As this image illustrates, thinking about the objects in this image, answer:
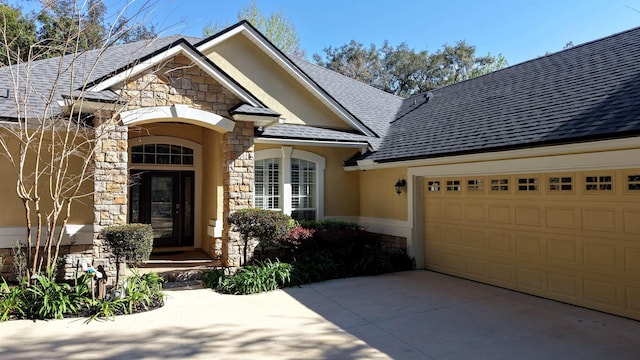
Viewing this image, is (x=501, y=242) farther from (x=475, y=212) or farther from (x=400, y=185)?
(x=400, y=185)

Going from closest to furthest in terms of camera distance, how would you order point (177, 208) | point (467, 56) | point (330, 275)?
point (330, 275) → point (177, 208) → point (467, 56)

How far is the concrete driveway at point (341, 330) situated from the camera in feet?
17.0

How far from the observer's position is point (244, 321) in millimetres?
6438

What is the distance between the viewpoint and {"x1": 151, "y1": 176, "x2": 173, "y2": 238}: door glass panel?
1191 centimetres

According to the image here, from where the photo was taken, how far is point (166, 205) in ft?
39.5

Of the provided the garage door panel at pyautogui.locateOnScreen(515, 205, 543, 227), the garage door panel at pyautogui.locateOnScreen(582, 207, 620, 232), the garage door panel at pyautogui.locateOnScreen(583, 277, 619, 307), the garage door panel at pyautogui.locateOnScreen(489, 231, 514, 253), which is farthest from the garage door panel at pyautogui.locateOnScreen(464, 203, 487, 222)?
the garage door panel at pyautogui.locateOnScreen(583, 277, 619, 307)

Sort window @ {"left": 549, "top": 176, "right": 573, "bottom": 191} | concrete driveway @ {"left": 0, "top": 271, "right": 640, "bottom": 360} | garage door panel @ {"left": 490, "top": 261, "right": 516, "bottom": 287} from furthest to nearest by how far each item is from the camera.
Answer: garage door panel @ {"left": 490, "top": 261, "right": 516, "bottom": 287}
window @ {"left": 549, "top": 176, "right": 573, "bottom": 191}
concrete driveway @ {"left": 0, "top": 271, "right": 640, "bottom": 360}

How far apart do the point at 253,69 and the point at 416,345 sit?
9.42 m

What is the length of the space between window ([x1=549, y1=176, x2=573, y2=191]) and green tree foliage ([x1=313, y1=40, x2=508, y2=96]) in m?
27.5

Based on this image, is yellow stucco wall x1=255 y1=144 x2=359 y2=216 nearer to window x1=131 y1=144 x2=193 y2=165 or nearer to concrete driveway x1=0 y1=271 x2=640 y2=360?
window x1=131 y1=144 x2=193 y2=165

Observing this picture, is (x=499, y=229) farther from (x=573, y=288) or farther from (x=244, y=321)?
(x=244, y=321)

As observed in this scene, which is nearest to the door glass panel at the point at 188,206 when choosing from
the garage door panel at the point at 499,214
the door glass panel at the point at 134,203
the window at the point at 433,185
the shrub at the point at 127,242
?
the door glass panel at the point at 134,203

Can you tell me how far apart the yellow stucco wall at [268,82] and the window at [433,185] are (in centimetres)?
391

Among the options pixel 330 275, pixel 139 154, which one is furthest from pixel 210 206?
pixel 330 275
